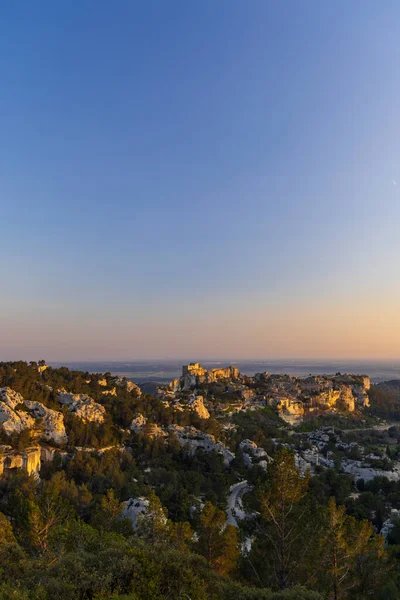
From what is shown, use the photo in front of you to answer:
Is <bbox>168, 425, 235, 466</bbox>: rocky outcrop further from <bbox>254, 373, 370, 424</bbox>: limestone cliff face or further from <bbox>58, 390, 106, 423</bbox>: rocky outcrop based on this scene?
<bbox>254, 373, 370, 424</bbox>: limestone cliff face

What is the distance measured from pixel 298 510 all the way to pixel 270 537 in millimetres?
1882

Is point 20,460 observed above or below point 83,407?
below

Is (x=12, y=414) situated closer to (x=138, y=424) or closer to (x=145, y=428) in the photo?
(x=138, y=424)

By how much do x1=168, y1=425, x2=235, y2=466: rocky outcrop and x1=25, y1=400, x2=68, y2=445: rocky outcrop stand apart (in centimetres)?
1870

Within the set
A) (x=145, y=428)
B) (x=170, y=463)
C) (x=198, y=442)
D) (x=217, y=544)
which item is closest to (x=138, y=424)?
(x=145, y=428)

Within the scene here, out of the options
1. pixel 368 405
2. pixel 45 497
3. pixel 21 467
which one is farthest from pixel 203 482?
pixel 368 405

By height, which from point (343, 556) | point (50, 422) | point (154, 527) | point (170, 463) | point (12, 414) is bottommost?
point (170, 463)

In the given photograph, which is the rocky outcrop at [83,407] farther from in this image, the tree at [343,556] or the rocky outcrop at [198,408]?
the tree at [343,556]

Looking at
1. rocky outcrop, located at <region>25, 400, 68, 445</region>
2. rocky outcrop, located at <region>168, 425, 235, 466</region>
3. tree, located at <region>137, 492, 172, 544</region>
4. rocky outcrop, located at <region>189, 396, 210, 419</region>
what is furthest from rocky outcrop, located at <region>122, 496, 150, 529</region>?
rocky outcrop, located at <region>189, 396, 210, 419</region>

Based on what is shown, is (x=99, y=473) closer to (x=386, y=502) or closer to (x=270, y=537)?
(x=270, y=537)

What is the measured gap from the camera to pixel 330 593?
16.6m

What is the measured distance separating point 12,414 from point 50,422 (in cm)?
578

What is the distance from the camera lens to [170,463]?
5000cm

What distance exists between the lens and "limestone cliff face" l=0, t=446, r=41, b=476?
37.5 m
